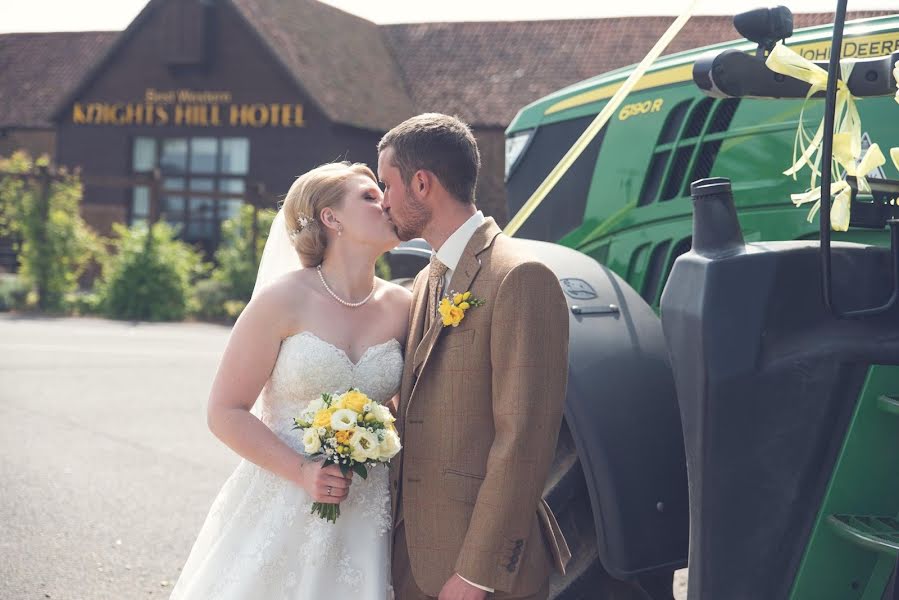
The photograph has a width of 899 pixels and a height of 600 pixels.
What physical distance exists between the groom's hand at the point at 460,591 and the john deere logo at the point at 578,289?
1079 mm

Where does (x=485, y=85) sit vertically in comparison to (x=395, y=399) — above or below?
above

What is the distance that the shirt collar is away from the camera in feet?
9.41

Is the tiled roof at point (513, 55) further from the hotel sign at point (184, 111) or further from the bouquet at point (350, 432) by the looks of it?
the bouquet at point (350, 432)

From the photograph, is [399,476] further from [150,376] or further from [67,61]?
[67,61]

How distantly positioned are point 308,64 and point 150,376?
17.4 meters

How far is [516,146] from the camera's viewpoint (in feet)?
17.0

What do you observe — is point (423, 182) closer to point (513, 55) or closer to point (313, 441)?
point (313, 441)

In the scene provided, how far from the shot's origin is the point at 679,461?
3176 millimetres

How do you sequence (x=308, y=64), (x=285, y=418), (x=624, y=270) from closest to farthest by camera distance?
1. (x=285, y=418)
2. (x=624, y=270)
3. (x=308, y=64)

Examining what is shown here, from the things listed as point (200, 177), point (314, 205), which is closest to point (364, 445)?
point (314, 205)

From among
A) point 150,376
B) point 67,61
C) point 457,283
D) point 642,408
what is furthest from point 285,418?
point 67,61

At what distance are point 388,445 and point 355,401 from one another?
0.48ft

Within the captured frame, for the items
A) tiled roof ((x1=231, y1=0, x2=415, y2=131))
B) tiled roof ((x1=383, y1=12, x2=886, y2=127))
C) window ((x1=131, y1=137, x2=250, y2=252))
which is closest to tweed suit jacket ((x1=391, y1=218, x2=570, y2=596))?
tiled roof ((x1=231, y1=0, x2=415, y2=131))

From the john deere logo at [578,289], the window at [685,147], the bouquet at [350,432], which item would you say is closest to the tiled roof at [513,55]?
the window at [685,147]
